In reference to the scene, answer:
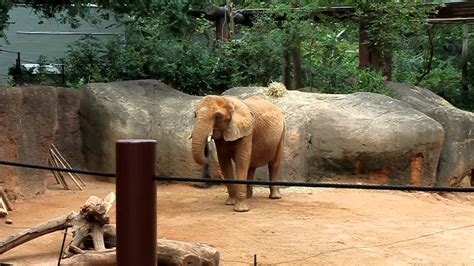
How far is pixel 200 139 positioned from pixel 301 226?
170 centimetres

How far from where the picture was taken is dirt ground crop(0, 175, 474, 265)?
7.00 m

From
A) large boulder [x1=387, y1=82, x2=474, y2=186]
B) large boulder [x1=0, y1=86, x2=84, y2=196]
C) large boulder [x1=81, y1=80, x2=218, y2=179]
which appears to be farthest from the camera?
large boulder [x1=387, y1=82, x2=474, y2=186]

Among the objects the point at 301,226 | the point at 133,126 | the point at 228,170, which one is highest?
the point at 133,126

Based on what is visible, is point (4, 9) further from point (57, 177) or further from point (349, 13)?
point (349, 13)

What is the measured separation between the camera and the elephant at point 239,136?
9.18 m

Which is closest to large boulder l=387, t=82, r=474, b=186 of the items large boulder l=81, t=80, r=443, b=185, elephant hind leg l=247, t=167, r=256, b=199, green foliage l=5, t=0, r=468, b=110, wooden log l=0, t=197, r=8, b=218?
large boulder l=81, t=80, r=443, b=185

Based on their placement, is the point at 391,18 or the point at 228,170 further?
the point at 391,18

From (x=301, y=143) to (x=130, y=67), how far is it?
4930 millimetres

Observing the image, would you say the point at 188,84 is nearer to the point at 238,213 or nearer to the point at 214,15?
the point at 214,15

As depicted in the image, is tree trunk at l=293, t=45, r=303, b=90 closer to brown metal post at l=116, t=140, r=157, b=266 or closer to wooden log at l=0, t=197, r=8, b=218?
wooden log at l=0, t=197, r=8, b=218

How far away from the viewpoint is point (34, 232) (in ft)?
22.0

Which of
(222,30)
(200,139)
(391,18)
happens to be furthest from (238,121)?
(222,30)

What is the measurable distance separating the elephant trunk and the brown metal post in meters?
5.85

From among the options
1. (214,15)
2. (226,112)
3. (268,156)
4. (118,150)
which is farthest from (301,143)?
(118,150)
